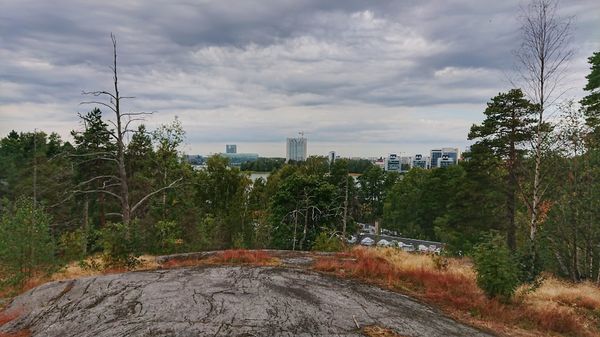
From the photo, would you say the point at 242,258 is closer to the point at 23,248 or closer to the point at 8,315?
the point at 8,315

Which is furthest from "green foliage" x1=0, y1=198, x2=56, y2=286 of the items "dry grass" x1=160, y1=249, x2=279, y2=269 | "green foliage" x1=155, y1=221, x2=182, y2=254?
"green foliage" x1=155, y1=221, x2=182, y2=254

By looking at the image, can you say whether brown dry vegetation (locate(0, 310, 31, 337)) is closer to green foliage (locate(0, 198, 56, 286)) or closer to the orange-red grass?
the orange-red grass

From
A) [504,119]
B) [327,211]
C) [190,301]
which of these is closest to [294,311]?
[190,301]

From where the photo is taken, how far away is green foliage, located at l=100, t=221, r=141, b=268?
522 inches

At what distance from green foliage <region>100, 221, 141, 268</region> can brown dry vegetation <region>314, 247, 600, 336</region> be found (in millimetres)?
6442

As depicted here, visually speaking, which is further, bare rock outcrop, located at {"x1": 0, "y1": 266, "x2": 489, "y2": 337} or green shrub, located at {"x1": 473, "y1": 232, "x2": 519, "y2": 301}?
green shrub, located at {"x1": 473, "y1": 232, "x2": 519, "y2": 301}

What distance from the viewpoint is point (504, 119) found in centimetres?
3288

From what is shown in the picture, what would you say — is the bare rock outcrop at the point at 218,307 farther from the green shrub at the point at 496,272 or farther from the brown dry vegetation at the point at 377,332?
the green shrub at the point at 496,272

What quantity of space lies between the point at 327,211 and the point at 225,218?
11.3 m

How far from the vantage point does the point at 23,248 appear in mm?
15266

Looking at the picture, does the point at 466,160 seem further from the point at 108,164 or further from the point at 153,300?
the point at 153,300

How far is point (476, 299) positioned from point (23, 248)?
16.4 meters

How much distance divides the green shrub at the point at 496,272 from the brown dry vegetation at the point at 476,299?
12.9 inches

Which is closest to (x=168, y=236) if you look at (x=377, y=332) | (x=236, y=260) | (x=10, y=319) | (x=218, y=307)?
(x=236, y=260)
